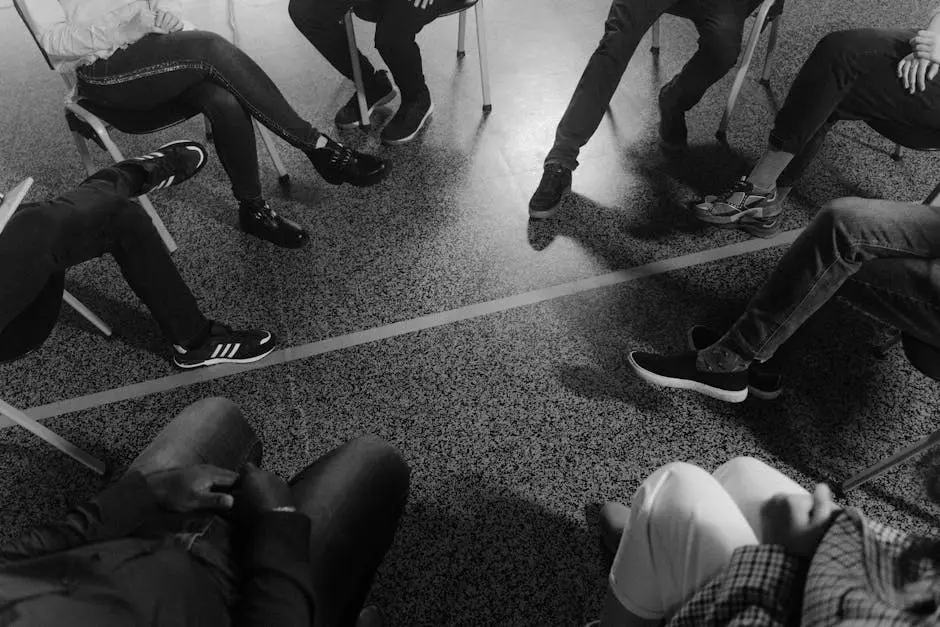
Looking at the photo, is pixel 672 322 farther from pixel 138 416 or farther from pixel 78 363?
pixel 78 363

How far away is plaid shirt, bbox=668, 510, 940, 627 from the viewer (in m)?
0.50

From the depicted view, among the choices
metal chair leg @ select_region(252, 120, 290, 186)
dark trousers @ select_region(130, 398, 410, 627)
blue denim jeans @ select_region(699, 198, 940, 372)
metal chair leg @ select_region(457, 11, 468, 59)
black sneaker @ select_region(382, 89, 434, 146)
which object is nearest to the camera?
dark trousers @ select_region(130, 398, 410, 627)

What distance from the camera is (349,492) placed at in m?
0.92

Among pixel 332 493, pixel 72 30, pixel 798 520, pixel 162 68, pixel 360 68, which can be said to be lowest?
pixel 332 493

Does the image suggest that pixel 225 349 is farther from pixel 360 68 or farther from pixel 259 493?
pixel 360 68

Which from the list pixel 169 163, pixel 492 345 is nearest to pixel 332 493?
pixel 492 345

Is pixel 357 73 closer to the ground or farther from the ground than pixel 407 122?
farther from the ground

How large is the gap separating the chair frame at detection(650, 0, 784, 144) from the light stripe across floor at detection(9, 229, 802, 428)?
1.69 ft

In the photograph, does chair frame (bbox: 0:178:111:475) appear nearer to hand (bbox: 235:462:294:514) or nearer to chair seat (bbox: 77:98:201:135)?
chair seat (bbox: 77:98:201:135)

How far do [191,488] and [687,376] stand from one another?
44.1 inches

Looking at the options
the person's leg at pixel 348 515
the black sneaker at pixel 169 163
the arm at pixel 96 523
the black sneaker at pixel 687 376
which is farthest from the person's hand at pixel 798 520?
the black sneaker at pixel 169 163

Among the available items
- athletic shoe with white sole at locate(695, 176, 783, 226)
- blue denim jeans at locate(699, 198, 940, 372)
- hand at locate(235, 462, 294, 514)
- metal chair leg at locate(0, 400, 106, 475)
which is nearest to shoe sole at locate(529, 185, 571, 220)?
athletic shoe with white sole at locate(695, 176, 783, 226)

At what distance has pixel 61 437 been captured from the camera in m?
1.36

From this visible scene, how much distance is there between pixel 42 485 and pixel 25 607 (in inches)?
37.3
